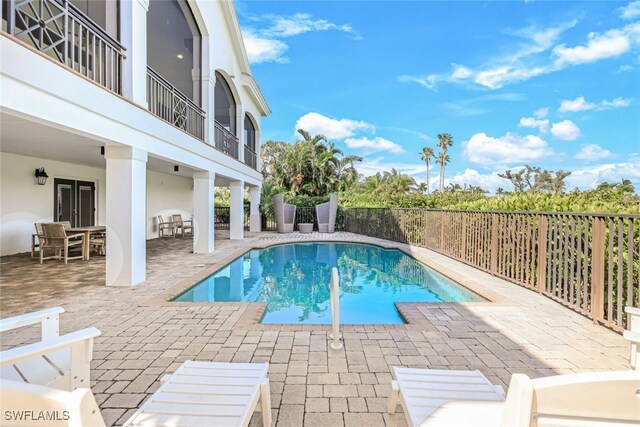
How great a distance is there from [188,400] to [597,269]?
491cm

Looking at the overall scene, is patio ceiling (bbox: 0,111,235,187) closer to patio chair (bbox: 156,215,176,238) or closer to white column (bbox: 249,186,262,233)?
patio chair (bbox: 156,215,176,238)

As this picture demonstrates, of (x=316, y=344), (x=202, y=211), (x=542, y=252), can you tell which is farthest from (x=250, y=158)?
(x=316, y=344)

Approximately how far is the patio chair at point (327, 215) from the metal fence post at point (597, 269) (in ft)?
46.1

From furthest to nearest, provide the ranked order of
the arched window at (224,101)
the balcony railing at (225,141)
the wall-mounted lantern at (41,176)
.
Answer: the arched window at (224,101)
the balcony railing at (225,141)
the wall-mounted lantern at (41,176)

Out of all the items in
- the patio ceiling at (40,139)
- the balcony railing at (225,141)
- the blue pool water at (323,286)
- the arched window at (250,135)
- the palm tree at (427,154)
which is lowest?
the blue pool water at (323,286)

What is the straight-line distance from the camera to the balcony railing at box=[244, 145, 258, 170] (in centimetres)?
1669

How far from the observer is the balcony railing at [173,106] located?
753 centimetres

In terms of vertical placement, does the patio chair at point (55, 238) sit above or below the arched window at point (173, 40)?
below

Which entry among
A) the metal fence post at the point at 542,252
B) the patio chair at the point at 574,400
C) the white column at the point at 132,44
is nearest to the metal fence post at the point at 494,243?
the metal fence post at the point at 542,252

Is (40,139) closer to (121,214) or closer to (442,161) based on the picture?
(121,214)

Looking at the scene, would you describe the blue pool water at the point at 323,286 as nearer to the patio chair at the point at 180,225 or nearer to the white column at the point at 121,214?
the white column at the point at 121,214

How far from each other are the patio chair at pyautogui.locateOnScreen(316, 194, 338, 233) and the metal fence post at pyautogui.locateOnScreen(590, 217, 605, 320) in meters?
14.1

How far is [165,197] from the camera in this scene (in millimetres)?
15375

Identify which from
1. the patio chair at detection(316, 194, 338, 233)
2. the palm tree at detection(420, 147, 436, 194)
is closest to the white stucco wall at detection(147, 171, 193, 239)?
the patio chair at detection(316, 194, 338, 233)
